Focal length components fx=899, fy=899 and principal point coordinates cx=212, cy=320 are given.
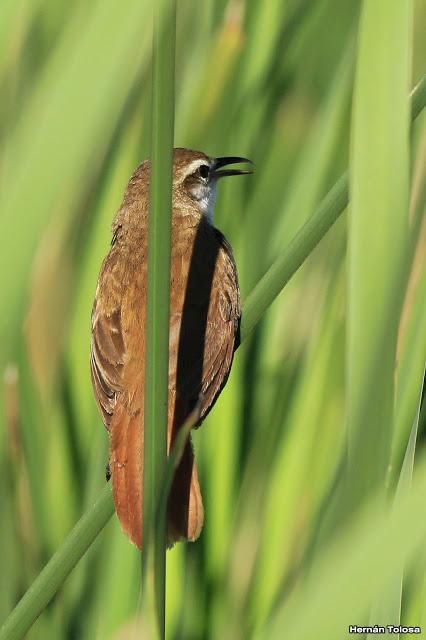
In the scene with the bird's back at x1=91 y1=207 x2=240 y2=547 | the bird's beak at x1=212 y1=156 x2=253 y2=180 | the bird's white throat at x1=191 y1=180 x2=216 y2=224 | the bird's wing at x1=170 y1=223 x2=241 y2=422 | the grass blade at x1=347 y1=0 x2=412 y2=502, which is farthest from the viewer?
the bird's white throat at x1=191 y1=180 x2=216 y2=224

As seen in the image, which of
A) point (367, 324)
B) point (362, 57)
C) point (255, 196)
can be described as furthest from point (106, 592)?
point (362, 57)

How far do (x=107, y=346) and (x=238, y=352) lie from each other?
1.13 ft

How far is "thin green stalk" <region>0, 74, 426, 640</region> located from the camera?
126 centimetres

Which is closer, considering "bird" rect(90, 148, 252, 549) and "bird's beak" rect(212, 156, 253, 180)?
"bird" rect(90, 148, 252, 549)

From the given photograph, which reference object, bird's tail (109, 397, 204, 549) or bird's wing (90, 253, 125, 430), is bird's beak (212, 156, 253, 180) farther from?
bird's tail (109, 397, 204, 549)

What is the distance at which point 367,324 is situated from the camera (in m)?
1.00

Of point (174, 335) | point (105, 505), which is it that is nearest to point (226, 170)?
point (174, 335)

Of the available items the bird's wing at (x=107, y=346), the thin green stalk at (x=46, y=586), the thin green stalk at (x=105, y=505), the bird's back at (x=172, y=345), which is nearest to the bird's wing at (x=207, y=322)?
the bird's back at (x=172, y=345)

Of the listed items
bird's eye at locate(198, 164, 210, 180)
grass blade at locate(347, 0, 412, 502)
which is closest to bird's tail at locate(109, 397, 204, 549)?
grass blade at locate(347, 0, 412, 502)

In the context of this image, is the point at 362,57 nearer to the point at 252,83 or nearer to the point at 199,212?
the point at 252,83

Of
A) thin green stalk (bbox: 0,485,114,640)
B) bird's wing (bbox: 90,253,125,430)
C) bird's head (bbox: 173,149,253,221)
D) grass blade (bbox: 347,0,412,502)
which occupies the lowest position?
thin green stalk (bbox: 0,485,114,640)

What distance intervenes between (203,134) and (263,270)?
437mm

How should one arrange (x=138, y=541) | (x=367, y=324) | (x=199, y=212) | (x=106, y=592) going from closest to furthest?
(x=367, y=324)
(x=138, y=541)
(x=106, y=592)
(x=199, y=212)

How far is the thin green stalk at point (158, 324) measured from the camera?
41.1 inches
